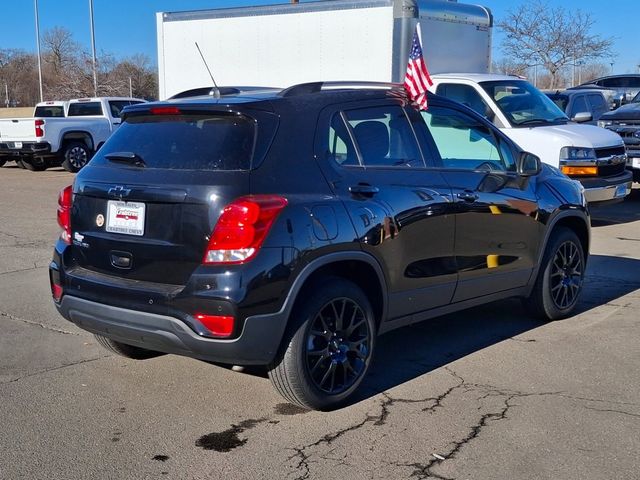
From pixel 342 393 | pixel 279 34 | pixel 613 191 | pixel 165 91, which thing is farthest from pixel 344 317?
pixel 165 91

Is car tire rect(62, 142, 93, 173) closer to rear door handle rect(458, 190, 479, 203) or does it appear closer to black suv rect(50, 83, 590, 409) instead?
black suv rect(50, 83, 590, 409)

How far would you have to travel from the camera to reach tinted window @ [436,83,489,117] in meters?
10.9

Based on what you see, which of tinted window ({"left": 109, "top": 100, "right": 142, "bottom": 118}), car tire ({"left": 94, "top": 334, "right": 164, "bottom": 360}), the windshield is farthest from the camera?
tinted window ({"left": 109, "top": 100, "right": 142, "bottom": 118})

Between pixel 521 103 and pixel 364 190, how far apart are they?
7.33 meters

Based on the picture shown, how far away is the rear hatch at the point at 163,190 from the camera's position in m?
4.12

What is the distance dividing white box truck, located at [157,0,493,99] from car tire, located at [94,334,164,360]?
20.7 ft

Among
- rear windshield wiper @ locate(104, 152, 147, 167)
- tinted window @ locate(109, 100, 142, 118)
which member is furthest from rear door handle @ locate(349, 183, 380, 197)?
tinted window @ locate(109, 100, 142, 118)

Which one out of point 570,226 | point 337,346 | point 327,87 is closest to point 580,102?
point 570,226

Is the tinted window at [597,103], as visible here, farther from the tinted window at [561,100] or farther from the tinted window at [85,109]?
the tinted window at [85,109]

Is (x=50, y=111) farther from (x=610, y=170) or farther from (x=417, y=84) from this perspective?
(x=417, y=84)

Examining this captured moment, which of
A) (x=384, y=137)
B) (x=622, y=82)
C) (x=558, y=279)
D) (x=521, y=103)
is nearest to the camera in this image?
(x=384, y=137)

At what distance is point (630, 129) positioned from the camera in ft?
43.5

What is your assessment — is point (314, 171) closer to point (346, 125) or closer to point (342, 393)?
point (346, 125)

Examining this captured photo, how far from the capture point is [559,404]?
4.65 m
